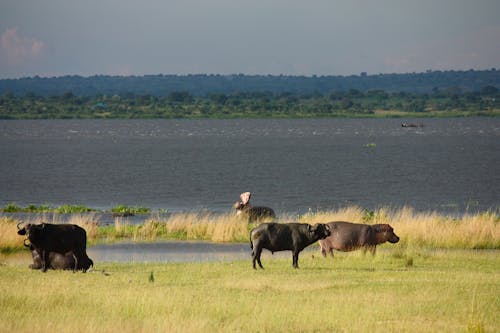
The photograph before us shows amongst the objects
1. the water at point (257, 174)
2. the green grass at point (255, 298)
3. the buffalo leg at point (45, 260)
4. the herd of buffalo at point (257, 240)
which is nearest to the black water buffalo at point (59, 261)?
the herd of buffalo at point (257, 240)

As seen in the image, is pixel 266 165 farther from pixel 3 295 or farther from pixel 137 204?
pixel 3 295

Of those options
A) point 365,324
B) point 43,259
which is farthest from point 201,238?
point 365,324

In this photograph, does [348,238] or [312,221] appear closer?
[348,238]

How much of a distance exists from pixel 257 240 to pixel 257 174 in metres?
61.9

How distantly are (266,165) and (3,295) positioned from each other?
79.7m

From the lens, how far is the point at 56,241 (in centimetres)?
2147

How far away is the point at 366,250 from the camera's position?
983 inches

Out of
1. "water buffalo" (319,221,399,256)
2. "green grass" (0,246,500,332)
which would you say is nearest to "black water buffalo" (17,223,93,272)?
"green grass" (0,246,500,332)

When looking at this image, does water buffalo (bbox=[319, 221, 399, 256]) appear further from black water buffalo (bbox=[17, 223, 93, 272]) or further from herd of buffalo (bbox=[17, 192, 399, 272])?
black water buffalo (bbox=[17, 223, 93, 272])

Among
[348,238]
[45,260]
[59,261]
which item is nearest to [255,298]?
[45,260]

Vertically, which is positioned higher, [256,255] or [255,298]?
[255,298]

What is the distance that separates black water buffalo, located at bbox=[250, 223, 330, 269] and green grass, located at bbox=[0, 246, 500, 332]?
0.45 m

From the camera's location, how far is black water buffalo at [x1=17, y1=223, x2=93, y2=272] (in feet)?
69.7

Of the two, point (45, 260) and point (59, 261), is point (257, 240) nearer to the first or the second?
point (59, 261)
